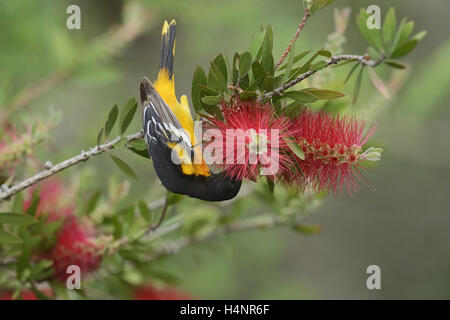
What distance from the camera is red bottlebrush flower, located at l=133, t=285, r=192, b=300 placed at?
2.18 meters

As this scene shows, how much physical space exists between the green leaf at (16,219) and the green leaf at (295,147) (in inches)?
28.2

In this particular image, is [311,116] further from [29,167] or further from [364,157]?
[29,167]

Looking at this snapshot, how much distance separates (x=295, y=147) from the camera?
3.89ft

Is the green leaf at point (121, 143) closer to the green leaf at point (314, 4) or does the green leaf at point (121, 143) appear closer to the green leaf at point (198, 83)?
the green leaf at point (198, 83)

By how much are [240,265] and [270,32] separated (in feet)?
8.30

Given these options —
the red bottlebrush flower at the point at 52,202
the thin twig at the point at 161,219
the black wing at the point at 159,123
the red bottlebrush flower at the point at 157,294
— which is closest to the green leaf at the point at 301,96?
the black wing at the point at 159,123

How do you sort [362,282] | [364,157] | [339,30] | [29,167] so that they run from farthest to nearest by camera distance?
1. [362,282]
2. [29,167]
3. [339,30]
4. [364,157]

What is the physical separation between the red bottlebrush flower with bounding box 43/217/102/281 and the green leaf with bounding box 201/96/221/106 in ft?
2.16

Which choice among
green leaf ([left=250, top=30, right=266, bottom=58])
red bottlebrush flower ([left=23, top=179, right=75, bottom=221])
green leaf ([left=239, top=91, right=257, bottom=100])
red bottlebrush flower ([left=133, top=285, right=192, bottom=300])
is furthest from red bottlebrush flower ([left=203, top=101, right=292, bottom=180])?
red bottlebrush flower ([left=133, top=285, right=192, bottom=300])

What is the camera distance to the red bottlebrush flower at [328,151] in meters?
1.22

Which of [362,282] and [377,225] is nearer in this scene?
[377,225]

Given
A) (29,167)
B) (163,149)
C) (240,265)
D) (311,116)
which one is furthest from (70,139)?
(311,116)

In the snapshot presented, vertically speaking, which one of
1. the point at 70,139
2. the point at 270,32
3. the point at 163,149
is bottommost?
the point at 163,149

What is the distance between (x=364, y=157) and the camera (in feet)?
3.95
